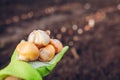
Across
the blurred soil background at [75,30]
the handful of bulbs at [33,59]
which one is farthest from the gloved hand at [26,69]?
the blurred soil background at [75,30]

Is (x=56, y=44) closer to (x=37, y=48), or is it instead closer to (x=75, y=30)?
(x=37, y=48)

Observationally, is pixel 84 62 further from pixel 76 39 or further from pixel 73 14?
pixel 73 14

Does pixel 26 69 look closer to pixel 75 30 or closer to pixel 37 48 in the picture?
pixel 37 48

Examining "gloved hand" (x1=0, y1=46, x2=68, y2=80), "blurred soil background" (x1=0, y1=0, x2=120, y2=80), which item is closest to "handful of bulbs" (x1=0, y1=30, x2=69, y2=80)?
"gloved hand" (x1=0, y1=46, x2=68, y2=80)

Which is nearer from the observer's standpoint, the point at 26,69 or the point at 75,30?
the point at 26,69

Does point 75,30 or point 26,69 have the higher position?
point 26,69

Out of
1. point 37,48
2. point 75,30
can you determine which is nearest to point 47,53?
point 37,48

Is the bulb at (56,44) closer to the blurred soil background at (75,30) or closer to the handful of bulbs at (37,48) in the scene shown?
the handful of bulbs at (37,48)
